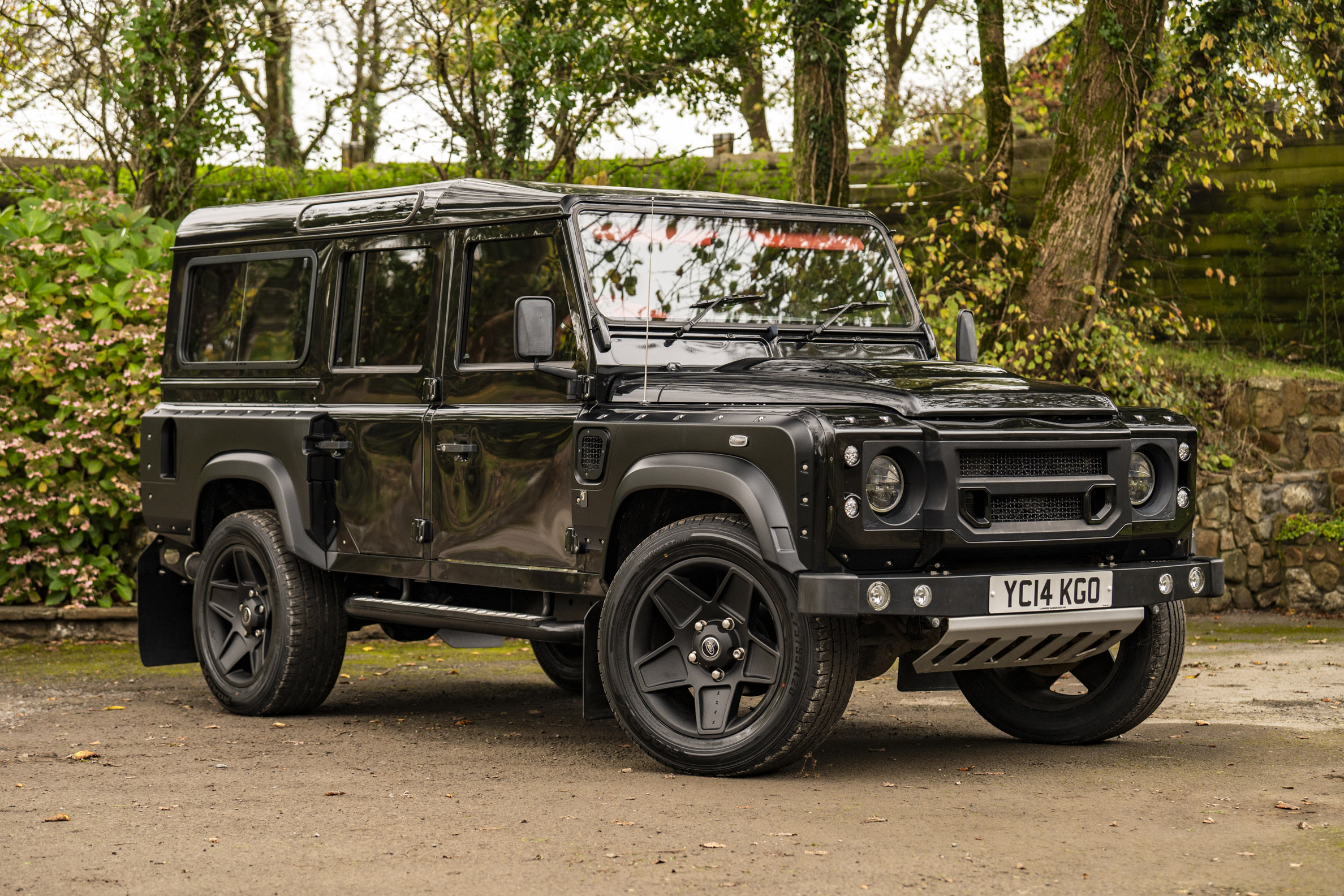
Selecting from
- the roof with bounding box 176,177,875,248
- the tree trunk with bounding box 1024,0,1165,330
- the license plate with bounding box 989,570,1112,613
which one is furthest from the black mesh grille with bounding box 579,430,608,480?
the tree trunk with bounding box 1024,0,1165,330

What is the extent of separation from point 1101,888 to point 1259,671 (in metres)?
5.47

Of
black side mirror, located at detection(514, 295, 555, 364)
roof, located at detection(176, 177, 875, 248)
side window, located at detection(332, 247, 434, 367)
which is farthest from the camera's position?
side window, located at detection(332, 247, 434, 367)

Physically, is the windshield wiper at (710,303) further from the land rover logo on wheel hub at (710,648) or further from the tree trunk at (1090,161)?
the tree trunk at (1090,161)

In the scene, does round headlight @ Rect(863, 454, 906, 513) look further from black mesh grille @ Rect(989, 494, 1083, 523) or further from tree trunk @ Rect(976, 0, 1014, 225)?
tree trunk @ Rect(976, 0, 1014, 225)

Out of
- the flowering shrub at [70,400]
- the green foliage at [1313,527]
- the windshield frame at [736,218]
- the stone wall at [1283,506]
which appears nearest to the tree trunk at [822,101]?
the stone wall at [1283,506]

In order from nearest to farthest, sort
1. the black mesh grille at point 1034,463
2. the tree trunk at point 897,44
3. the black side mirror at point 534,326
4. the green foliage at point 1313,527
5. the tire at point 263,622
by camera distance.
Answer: the black mesh grille at point 1034,463 < the black side mirror at point 534,326 < the tire at point 263,622 < the green foliage at point 1313,527 < the tree trunk at point 897,44

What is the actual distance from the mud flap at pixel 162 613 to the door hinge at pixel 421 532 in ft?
6.70

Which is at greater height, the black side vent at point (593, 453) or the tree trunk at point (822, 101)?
the tree trunk at point (822, 101)

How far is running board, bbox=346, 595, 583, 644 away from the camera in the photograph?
21.9 feet

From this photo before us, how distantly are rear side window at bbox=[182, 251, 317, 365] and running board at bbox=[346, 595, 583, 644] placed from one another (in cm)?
136

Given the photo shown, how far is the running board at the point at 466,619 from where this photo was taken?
6672 millimetres

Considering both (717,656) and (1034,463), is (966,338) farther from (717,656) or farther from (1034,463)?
(717,656)

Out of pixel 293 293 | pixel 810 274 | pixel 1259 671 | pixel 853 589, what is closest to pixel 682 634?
pixel 853 589

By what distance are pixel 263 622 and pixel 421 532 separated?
134 cm
